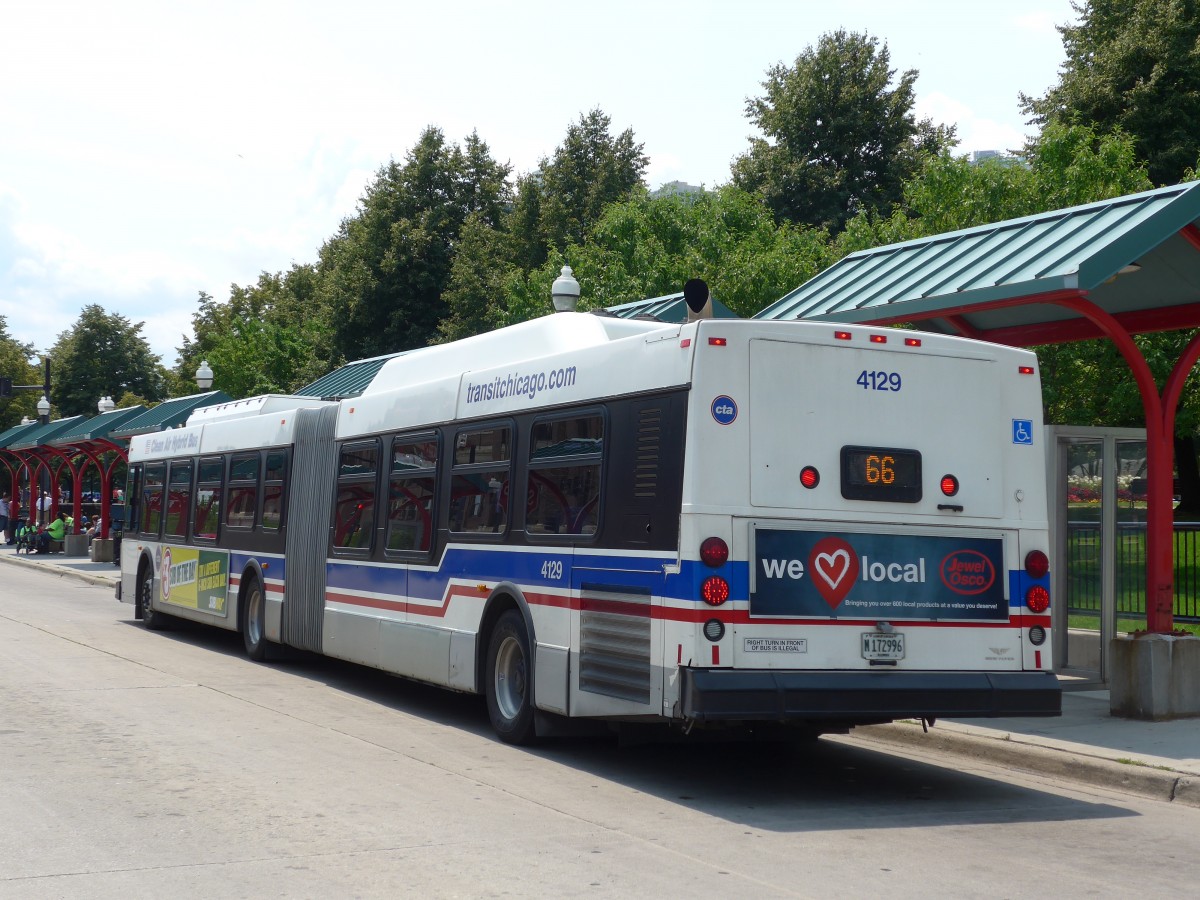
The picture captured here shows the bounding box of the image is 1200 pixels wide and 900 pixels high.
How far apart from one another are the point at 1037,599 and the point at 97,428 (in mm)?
34131

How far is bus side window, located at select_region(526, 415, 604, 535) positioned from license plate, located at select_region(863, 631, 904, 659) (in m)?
2.01

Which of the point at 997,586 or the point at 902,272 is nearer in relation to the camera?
the point at 997,586

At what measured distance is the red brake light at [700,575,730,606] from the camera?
337 inches

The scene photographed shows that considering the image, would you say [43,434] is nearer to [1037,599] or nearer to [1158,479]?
[1158,479]

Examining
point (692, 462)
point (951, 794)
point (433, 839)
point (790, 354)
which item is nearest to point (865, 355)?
point (790, 354)

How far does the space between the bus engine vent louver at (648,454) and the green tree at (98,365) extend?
281 ft

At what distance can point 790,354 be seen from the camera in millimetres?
9070

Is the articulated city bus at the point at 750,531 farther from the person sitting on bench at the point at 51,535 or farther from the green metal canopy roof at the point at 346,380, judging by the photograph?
the person sitting on bench at the point at 51,535

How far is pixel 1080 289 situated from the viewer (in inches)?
424

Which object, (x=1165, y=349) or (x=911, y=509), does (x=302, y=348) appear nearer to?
(x=1165, y=349)

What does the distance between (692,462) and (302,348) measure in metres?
57.3

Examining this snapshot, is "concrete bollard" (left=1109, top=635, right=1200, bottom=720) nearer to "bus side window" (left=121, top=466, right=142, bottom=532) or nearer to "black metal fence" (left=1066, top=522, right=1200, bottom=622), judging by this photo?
"black metal fence" (left=1066, top=522, right=1200, bottom=622)

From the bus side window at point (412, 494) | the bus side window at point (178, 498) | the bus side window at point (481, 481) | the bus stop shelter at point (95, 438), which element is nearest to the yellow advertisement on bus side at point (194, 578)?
the bus side window at point (178, 498)

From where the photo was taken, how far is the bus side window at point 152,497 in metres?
21.5
